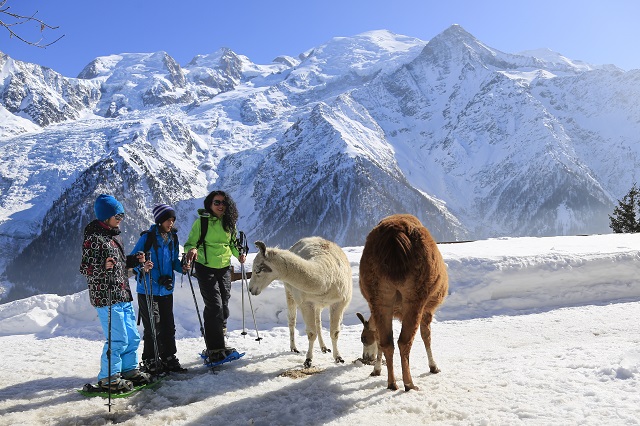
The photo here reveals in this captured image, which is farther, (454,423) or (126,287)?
(126,287)

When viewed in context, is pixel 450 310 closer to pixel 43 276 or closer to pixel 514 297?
pixel 514 297

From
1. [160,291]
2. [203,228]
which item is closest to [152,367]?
[160,291]

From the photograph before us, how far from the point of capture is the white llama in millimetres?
6367

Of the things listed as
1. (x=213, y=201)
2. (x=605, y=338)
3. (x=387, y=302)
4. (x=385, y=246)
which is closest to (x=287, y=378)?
(x=387, y=302)

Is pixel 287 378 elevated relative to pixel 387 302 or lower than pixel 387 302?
lower

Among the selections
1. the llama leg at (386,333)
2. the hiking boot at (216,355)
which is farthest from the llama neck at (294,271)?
the hiking boot at (216,355)

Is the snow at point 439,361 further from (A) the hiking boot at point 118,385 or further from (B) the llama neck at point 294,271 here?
(B) the llama neck at point 294,271

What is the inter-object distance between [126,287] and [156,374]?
126 centimetres

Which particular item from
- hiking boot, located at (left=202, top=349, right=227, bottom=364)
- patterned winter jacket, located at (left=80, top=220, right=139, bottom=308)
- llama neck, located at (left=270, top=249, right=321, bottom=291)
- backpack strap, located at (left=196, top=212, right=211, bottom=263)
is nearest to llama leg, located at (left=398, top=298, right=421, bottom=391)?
llama neck, located at (left=270, top=249, right=321, bottom=291)

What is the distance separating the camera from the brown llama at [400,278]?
206 inches

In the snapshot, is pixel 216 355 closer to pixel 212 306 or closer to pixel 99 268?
pixel 212 306

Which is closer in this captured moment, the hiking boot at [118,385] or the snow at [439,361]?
the snow at [439,361]

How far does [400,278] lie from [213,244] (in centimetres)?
297

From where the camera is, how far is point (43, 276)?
7101 inches
